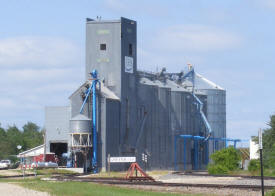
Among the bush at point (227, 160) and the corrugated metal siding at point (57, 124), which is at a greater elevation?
the corrugated metal siding at point (57, 124)

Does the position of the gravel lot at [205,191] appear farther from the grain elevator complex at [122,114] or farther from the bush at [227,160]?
the grain elevator complex at [122,114]

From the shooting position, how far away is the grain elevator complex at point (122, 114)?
80.5 meters

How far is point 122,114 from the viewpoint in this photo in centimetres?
8369

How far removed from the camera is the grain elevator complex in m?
80.5

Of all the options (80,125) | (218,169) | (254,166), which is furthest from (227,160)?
(80,125)

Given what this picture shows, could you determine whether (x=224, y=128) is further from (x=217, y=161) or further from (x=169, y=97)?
(x=217, y=161)

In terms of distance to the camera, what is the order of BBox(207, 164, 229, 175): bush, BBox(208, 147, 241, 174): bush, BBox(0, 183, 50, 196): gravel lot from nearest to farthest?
1. BBox(0, 183, 50, 196): gravel lot
2. BBox(207, 164, 229, 175): bush
3. BBox(208, 147, 241, 174): bush

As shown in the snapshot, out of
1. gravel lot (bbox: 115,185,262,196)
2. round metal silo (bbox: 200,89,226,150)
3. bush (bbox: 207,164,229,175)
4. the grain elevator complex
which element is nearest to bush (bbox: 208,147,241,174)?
bush (bbox: 207,164,229,175)

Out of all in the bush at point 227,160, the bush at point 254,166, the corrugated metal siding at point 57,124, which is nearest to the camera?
the bush at point 254,166

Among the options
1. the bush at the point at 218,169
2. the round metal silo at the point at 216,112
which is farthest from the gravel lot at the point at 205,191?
the round metal silo at the point at 216,112

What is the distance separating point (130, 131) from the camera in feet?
280

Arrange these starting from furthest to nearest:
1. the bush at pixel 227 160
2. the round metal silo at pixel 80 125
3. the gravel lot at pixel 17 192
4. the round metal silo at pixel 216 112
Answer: the round metal silo at pixel 216 112 < the round metal silo at pixel 80 125 < the bush at pixel 227 160 < the gravel lot at pixel 17 192

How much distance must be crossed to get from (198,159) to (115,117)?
25.1 metres

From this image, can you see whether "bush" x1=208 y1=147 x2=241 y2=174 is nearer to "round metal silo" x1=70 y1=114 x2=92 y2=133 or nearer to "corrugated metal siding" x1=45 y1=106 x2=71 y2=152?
"round metal silo" x1=70 y1=114 x2=92 y2=133
